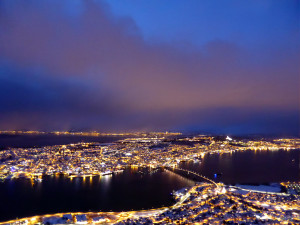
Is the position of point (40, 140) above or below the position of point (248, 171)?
above

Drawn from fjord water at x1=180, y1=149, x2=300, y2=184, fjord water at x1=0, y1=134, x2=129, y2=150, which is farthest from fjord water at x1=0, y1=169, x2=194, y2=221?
fjord water at x1=0, y1=134, x2=129, y2=150

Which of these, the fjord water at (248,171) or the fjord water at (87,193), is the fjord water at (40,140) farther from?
the fjord water at (248,171)

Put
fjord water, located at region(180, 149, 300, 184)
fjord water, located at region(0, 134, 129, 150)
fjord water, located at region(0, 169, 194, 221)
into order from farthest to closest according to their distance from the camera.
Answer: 1. fjord water, located at region(0, 134, 129, 150)
2. fjord water, located at region(180, 149, 300, 184)
3. fjord water, located at region(0, 169, 194, 221)

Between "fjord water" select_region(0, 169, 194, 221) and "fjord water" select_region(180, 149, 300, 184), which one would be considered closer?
"fjord water" select_region(0, 169, 194, 221)

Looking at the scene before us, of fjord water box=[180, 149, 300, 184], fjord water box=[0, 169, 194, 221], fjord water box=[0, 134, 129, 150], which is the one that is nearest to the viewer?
fjord water box=[0, 169, 194, 221]

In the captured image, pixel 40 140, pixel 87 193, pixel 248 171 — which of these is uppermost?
pixel 40 140

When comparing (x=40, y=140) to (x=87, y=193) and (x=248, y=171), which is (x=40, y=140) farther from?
(x=248, y=171)

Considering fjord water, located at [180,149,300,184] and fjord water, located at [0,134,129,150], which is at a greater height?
fjord water, located at [0,134,129,150]

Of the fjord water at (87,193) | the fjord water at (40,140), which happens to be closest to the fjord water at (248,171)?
the fjord water at (87,193)

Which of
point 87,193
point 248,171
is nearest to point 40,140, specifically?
point 87,193

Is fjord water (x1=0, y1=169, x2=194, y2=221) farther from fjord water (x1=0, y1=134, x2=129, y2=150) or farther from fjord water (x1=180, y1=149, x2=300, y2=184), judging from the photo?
fjord water (x1=0, y1=134, x2=129, y2=150)

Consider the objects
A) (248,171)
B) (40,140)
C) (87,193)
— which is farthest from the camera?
(40,140)

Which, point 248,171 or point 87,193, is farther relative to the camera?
point 248,171
